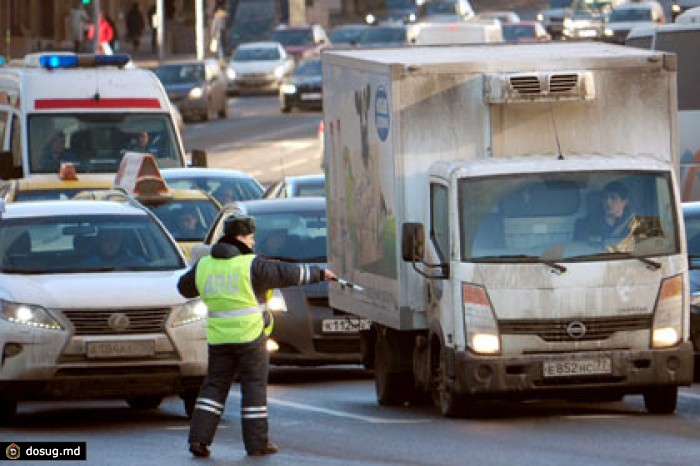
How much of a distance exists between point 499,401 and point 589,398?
69cm

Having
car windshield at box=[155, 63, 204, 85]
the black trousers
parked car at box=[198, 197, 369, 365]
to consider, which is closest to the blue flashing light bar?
parked car at box=[198, 197, 369, 365]

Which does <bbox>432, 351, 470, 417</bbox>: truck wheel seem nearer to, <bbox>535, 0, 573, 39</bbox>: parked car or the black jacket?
the black jacket

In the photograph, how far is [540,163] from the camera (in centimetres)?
1795

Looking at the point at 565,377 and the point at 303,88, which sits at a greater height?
the point at 565,377

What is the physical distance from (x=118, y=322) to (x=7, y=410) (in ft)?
3.39

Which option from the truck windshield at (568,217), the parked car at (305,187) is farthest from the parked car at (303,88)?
the truck windshield at (568,217)

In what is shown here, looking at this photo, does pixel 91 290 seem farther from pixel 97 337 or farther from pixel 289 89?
pixel 289 89

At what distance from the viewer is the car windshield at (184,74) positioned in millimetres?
65938

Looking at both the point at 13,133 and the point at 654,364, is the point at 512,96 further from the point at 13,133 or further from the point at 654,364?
the point at 13,133

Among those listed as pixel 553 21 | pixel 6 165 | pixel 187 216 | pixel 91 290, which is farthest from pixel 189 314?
pixel 553 21

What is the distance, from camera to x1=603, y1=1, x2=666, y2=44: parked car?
7375 cm

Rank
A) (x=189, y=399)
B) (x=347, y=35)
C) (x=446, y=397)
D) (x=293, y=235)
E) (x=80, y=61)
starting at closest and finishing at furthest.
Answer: (x=446, y=397), (x=189, y=399), (x=293, y=235), (x=80, y=61), (x=347, y=35)

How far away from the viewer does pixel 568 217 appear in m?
17.9

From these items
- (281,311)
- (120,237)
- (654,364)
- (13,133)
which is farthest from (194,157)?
(654,364)
